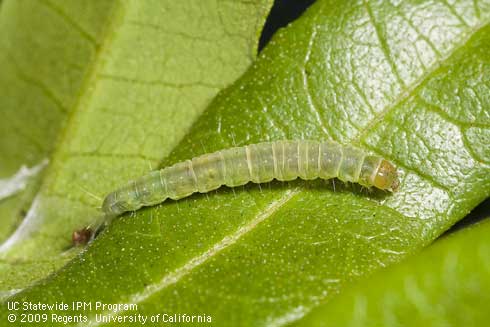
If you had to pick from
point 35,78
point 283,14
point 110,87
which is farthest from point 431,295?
point 35,78

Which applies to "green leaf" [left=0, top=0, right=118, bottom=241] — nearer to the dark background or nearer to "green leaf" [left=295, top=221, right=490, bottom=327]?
the dark background

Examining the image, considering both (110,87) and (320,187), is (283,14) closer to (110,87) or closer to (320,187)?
(110,87)

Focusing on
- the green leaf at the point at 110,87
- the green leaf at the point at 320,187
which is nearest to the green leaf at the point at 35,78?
the green leaf at the point at 110,87

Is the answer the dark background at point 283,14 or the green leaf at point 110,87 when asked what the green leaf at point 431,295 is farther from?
A: the dark background at point 283,14

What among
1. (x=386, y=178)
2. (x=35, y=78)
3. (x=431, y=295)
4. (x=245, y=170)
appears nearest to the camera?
(x=431, y=295)

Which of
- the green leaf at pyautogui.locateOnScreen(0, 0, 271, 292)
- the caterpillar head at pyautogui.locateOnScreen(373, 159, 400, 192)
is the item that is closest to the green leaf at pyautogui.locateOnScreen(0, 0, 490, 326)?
the caterpillar head at pyautogui.locateOnScreen(373, 159, 400, 192)

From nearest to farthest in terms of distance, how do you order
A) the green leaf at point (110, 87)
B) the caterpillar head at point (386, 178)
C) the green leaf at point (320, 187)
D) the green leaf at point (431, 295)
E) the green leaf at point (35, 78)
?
the green leaf at point (431, 295) → the green leaf at point (320, 187) → the caterpillar head at point (386, 178) → the green leaf at point (110, 87) → the green leaf at point (35, 78)

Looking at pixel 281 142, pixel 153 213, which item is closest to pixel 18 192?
pixel 153 213
